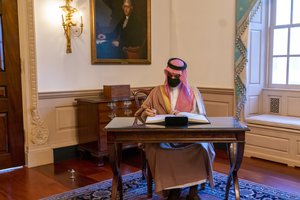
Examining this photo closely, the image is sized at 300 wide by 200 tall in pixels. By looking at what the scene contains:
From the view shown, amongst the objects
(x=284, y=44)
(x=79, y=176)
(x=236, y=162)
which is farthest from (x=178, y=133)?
(x=284, y=44)

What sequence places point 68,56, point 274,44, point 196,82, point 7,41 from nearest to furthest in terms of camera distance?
point 7,41, point 68,56, point 274,44, point 196,82

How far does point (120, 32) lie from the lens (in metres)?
4.65

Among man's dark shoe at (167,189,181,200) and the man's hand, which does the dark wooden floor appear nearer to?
man's dark shoe at (167,189,181,200)

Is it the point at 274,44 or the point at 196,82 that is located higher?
the point at 274,44

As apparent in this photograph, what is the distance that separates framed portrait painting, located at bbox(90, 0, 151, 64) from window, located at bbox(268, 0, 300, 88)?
1.84 meters

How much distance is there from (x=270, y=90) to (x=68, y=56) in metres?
2.86

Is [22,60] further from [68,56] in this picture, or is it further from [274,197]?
[274,197]

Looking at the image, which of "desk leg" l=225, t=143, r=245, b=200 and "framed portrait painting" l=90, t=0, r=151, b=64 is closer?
"desk leg" l=225, t=143, r=245, b=200

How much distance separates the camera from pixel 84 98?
4.27 m

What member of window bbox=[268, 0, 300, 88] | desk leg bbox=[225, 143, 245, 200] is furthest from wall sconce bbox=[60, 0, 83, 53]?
window bbox=[268, 0, 300, 88]

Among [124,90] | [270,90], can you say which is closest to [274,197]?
[270,90]

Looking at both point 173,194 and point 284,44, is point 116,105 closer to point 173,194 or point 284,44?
point 173,194

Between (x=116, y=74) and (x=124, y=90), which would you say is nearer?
Result: (x=124, y=90)

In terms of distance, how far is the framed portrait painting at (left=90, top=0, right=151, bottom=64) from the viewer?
174 inches
